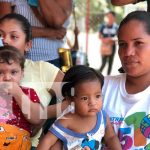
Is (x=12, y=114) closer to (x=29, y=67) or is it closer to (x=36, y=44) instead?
(x=29, y=67)

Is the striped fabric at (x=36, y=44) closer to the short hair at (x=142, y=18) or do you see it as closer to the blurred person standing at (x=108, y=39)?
the short hair at (x=142, y=18)

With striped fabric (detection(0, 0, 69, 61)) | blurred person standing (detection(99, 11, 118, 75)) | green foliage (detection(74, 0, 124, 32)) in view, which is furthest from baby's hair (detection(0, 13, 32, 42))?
blurred person standing (detection(99, 11, 118, 75))

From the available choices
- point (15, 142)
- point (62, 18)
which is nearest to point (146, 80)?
point (15, 142)

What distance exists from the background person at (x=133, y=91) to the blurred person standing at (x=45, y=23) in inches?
29.9

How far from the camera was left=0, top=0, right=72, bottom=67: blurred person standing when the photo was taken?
263cm

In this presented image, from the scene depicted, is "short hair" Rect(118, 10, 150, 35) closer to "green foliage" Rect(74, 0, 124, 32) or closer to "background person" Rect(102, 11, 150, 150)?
"background person" Rect(102, 11, 150, 150)

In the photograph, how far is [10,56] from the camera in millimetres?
2014

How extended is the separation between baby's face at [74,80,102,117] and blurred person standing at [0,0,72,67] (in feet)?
2.77

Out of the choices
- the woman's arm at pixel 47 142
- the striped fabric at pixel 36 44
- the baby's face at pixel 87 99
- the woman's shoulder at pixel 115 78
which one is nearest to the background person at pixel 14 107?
the woman's arm at pixel 47 142

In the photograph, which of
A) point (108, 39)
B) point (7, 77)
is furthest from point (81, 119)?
point (108, 39)

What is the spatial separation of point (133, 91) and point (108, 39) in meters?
7.83

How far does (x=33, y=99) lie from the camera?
6.88 ft

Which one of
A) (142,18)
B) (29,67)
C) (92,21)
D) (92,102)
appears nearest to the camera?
(92,102)

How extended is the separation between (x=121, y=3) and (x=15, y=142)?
109cm
